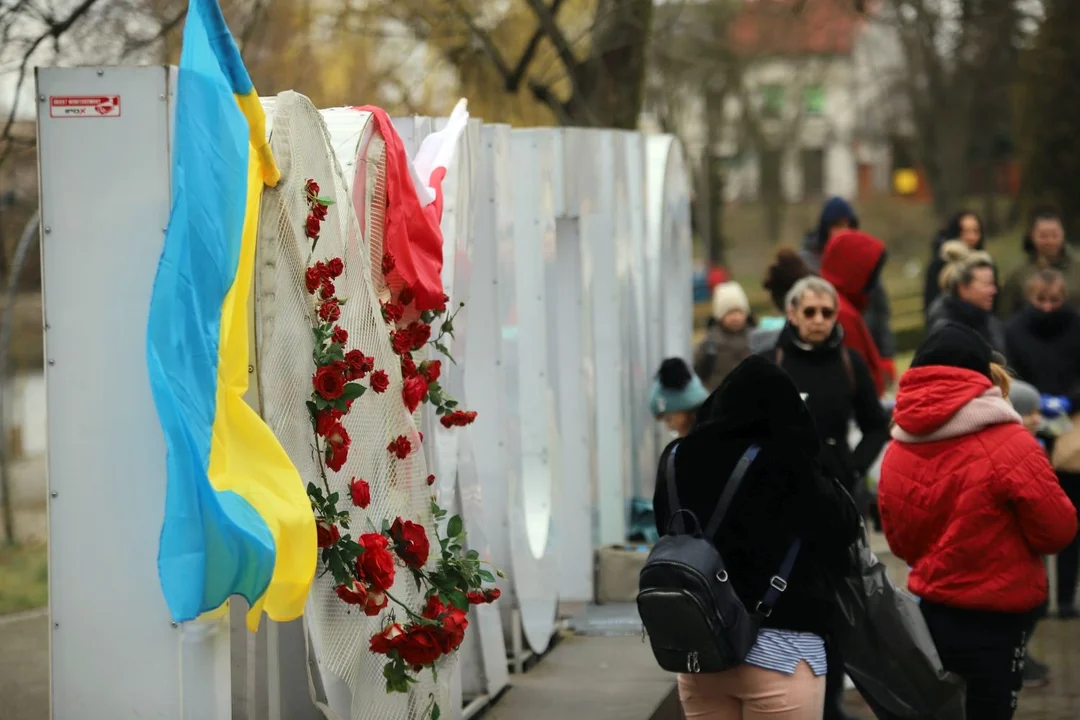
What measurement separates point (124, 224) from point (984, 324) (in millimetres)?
6061

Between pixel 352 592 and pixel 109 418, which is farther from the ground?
pixel 109 418

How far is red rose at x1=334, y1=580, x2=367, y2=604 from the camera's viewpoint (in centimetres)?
491

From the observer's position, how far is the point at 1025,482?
598 centimetres

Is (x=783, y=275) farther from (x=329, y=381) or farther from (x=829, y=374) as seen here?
(x=329, y=381)

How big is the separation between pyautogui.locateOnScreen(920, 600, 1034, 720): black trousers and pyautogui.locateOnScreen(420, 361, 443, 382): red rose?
6.40 ft

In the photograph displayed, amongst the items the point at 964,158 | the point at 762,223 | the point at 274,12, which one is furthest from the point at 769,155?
the point at 274,12

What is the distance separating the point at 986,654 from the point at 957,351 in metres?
1.06

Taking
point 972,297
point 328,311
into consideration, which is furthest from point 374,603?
point 972,297

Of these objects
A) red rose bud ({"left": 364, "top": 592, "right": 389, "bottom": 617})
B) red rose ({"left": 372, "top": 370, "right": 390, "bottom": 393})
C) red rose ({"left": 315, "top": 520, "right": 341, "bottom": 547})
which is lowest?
red rose bud ({"left": 364, "top": 592, "right": 389, "bottom": 617})

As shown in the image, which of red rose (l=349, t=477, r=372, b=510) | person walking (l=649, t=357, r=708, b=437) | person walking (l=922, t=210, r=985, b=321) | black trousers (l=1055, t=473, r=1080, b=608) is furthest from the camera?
person walking (l=922, t=210, r=985, b=321)

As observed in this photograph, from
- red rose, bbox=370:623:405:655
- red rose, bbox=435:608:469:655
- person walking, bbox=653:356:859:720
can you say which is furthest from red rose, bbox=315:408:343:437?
person walking, bbox=653:356:859:720

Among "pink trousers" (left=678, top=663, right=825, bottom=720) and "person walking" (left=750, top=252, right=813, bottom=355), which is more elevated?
"person walking" (left=750, top=252, right=813, bottom=355)

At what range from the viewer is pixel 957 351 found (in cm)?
624

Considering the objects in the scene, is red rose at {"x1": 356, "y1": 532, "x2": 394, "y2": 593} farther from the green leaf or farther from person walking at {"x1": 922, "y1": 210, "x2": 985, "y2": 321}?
person walking at {"x1": 922, "y1": 210, "x2": 985, "y2": 321}
